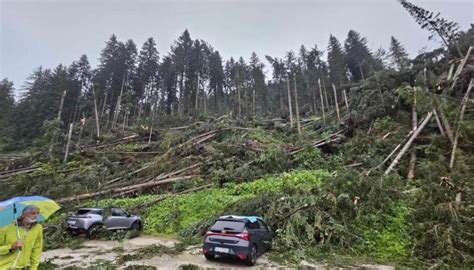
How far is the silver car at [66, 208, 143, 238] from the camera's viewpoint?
39.1 feet

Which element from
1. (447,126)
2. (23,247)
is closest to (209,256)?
(23,247)

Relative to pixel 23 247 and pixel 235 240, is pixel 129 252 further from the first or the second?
pixel 23 247

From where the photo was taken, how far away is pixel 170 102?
49.6 meters

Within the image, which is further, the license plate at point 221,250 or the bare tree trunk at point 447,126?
the bare tree trunk at point 447,126

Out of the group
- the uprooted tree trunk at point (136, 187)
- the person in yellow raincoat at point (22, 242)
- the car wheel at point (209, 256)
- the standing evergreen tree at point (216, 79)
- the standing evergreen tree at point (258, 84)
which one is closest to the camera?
the person in yellow raincoat at point (22, 242)

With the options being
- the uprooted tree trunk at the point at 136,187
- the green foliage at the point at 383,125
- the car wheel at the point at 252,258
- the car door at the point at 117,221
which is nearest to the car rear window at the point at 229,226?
the car wheel at the point at 252,258

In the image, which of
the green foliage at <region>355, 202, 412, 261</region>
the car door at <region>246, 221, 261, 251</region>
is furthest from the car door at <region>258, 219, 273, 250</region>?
the green foliage at <region>355, 202, 412, 261</region>

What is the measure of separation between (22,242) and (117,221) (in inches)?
344

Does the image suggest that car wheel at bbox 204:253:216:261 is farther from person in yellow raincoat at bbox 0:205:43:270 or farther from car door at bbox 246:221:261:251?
person in yellow raincoat at bbox 0:205:43:270

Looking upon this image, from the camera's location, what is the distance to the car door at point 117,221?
12406mm

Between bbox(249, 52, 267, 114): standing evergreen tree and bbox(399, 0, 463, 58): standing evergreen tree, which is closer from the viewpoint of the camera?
bbox(399, 0, 463, 58): standing evergreen tree

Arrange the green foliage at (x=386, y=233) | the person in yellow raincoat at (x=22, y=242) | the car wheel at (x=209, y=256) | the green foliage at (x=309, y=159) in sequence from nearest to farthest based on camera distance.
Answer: the person in yellow raincoat at (x=22, y=242), the car wheel at (x=209, y=256), the green foliage at (x=386, y=233), the green foliage at (x=309, y=159)

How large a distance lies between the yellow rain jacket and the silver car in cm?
805

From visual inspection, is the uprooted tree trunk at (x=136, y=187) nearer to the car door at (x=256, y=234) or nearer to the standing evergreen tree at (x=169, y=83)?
the car door at (x=256, y=234)
